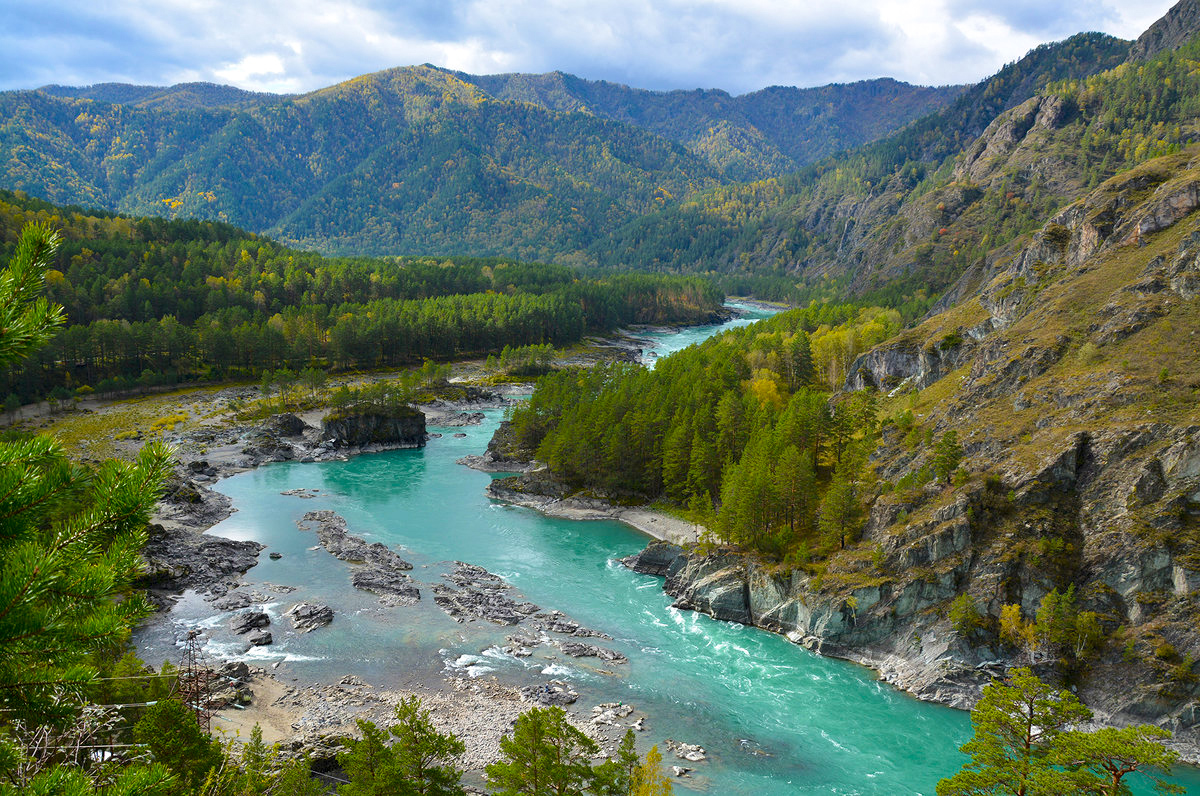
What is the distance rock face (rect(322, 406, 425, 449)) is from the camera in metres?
118

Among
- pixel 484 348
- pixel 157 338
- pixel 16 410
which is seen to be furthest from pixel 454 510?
pixel 484 348

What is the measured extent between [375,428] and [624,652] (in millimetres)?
75609

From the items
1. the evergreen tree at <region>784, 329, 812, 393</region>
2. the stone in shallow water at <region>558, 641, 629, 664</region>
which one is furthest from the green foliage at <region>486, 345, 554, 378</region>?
the stone in shallow water at <region>558, 641, 629, 664</region>

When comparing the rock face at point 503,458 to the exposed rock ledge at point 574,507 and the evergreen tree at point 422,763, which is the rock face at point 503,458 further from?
the evergreen tree at point 422,763

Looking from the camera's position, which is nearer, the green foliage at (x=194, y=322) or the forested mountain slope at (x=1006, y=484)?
the forested mountain slope at (x=1006, y=484)

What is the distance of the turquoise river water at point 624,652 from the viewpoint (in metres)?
45.2

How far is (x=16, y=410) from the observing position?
115500 millimetres

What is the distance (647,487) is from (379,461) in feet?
154

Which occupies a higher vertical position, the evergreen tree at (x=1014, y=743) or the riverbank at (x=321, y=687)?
the evergreen tree at (x=1014, y=743)

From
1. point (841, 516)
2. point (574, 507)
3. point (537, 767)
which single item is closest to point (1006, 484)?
point (841, 516)

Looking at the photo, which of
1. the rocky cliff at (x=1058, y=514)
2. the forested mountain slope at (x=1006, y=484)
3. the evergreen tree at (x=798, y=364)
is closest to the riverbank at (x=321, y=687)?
the rocky cliff at (x=1058, y=514)

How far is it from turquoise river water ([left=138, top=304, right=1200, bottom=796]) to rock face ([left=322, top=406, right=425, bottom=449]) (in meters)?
28.5

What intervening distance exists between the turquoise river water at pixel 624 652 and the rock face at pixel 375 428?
28538 mm

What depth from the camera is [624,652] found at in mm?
57438
